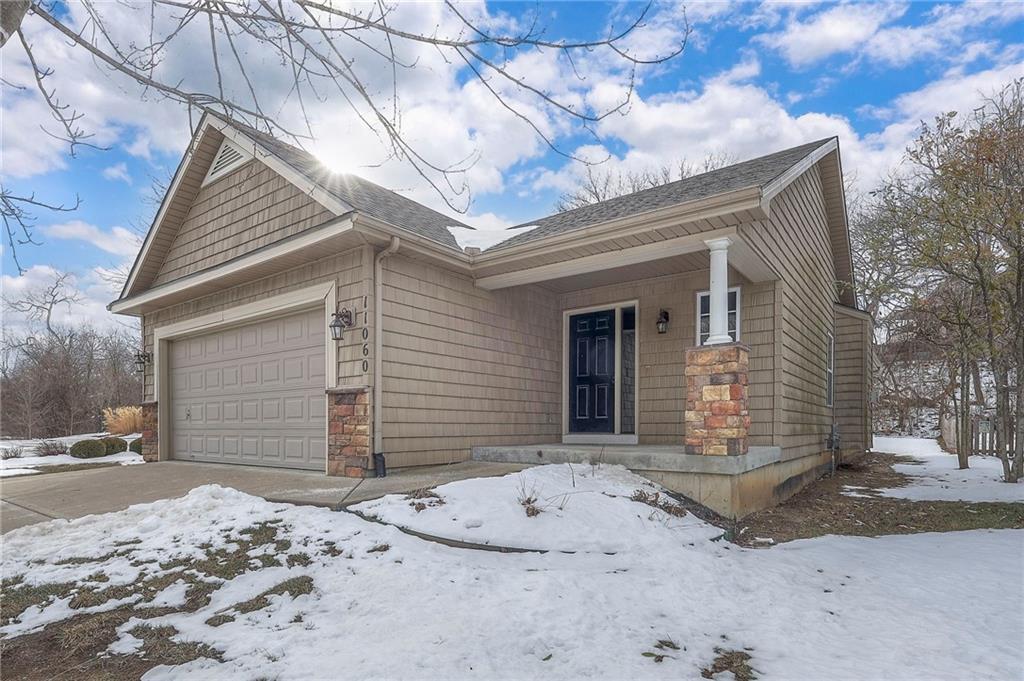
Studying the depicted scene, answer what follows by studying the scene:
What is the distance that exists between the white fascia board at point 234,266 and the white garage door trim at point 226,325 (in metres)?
0.49

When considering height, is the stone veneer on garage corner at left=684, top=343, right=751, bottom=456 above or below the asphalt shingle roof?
below

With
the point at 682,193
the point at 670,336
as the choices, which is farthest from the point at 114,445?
the point at 682,193

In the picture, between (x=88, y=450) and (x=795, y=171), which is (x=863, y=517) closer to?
(x=795, y=171)

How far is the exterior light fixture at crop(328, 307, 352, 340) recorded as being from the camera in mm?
6074

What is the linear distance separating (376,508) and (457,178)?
2614 mm

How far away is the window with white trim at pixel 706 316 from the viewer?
280 inches

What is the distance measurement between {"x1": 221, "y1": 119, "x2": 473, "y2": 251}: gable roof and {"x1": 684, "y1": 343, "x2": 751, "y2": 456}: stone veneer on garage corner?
332 cm

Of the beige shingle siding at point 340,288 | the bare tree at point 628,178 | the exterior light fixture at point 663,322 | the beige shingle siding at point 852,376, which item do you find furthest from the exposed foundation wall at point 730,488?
the bare tree at point 628,178

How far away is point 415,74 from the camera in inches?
119

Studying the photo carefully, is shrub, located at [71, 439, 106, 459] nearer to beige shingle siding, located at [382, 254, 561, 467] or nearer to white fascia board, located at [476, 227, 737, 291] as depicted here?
beige shingle siding, located at [382, 254, 561, 467]

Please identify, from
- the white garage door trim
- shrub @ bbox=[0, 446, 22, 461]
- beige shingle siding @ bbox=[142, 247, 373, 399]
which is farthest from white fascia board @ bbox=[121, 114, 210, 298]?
shrub @ bbox=[0, 446, 22, 461]

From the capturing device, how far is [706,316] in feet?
24.4

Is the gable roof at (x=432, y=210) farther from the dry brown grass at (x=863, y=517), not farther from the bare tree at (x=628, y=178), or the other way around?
the bare tree at (x=628, y=178)

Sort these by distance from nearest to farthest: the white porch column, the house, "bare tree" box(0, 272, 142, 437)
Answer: the white porch column
the house
"bare tree" box(0, 272, 142, 437)
